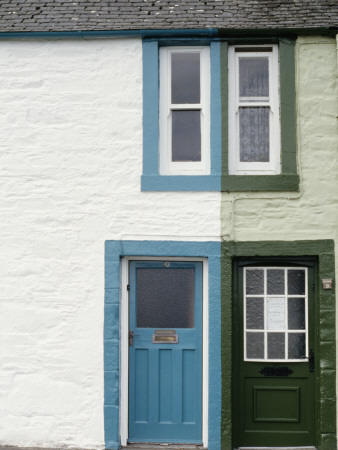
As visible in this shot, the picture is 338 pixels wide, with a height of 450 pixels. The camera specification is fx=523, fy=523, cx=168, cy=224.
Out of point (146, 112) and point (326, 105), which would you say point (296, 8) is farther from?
point (146, 112)

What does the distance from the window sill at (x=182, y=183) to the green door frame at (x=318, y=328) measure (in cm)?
78

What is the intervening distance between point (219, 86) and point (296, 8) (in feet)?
4.90

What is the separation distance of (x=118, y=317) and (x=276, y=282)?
2047 mm

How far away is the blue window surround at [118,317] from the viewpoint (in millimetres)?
6410

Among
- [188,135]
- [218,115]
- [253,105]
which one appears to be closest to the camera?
Answer: [218,115]

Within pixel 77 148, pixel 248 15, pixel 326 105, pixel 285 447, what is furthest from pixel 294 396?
pixel 248 15

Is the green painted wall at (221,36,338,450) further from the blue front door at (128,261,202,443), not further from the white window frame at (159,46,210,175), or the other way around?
the white window frame at (159,46,210,175)

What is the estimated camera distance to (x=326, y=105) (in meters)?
6.55

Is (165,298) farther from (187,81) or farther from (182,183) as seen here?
(187,81)

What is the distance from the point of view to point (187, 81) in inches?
269

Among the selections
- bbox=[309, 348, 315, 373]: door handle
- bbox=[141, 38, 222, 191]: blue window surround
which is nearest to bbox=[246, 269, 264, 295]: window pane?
bbox=[309, 348, 315, 373]: door handle

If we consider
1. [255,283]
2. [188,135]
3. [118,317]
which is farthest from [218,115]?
[118,317]

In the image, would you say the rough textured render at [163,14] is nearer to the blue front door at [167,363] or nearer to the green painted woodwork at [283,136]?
the green painted woodwork at [283,136]

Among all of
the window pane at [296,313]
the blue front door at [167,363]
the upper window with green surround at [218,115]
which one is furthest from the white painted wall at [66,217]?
the window pane at [296,313]
